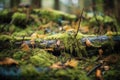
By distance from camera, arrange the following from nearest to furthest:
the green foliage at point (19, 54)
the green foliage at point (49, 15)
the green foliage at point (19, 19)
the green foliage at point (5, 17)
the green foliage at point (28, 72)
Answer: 1. the green foliage at point (28, 72)
2. the green foliage at point (19, 54)
3. the green foliage at point (19, 19)
4. the green foliage at point (5, 17)
5. the green foliage at point (49, 15)

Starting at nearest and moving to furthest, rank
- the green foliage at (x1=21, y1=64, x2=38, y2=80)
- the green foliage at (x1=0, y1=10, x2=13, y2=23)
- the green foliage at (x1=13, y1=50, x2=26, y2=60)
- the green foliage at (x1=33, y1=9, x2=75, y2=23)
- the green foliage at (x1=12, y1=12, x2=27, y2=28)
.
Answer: the green foliage at (x1=21, y1=64, x2=38, y2=80) < the green foliage at (x1=13, y1=50, x2=26, y2=60) < the green foliage at (x1=12, y1=12, x2=27, y2=28) < the green foliage at (x1=0, y1=10, x2=13, y2=23) < the green foliage at (x1=33, y1=9, x2=75, y2=23)

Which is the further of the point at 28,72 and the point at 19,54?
the point at 19,54

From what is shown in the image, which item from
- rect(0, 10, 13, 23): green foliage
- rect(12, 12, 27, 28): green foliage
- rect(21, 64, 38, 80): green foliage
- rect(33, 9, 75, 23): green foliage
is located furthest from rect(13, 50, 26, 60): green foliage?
rect(33, 9, 75, 23): green foliage

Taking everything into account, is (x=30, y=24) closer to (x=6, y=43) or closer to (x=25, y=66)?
(x=6, y=43)

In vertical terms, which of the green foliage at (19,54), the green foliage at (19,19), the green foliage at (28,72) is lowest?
the green foliage at (28,72)

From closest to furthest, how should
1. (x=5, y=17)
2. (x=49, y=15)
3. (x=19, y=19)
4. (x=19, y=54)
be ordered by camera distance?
(x=19, y=54) → (x=19, y=19) → (x=5, y=17) → (x=49, y=15)

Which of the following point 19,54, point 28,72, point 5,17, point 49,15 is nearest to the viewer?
point 28,72

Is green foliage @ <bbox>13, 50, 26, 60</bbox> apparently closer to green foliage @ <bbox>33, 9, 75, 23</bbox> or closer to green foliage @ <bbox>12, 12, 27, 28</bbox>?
green foliage @ <bbox>12, 12, 27, 28</bbox>

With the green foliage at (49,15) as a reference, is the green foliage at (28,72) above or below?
below

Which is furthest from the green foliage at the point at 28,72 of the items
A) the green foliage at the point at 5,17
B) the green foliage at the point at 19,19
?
the green foliage at the point at 5,17

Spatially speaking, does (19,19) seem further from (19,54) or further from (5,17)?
(19,54)

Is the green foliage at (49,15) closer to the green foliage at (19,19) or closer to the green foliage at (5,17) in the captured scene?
the green foliage at (19,19)

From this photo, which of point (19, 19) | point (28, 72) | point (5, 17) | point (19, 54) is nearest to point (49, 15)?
point (19, 19)
